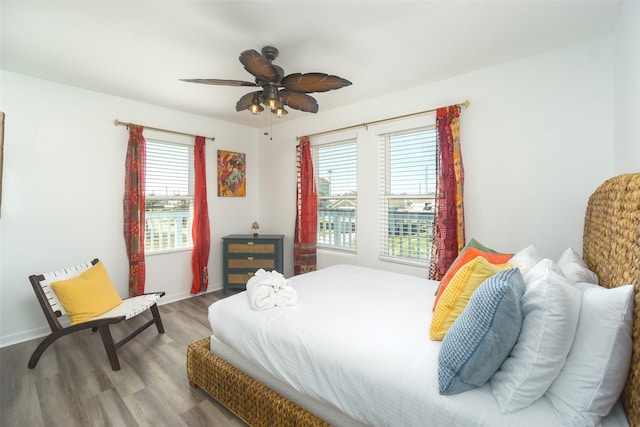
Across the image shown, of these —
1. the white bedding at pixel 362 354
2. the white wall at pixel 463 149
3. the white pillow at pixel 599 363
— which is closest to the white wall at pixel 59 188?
the white wall at pixel 463 149

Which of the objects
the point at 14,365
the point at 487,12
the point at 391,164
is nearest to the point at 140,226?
the point at 14,365

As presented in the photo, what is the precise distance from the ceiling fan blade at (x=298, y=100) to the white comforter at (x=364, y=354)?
153cm

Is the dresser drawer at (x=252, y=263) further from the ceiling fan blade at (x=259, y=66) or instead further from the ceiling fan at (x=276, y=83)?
the ceiling fan blade at (x=259, y=66)

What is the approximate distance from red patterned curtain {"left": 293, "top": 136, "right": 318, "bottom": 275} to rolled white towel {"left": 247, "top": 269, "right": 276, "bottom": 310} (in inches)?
77.8

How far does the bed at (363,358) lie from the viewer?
98cm

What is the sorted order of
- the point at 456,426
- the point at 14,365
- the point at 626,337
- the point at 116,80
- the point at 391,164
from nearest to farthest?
the point at 626,337 → the point at 456,426 → the point at 14,365 → the point at 116,80 → the point at 391,164

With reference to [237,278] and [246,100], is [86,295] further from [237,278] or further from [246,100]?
[246,100]

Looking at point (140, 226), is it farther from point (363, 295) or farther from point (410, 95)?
point (410, 95)

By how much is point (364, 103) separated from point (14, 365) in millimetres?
4171

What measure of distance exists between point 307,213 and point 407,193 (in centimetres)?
141

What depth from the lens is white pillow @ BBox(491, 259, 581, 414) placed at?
0.92 metres

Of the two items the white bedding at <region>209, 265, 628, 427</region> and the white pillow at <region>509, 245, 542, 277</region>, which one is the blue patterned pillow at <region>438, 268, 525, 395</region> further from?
the white pillow at <region>509, 245, 542, 277</region>

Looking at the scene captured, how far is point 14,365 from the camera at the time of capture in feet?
7.52

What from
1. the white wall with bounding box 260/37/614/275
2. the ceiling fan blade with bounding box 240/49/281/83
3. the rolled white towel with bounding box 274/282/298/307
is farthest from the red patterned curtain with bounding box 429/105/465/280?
the ceiling fan blade with bounding box 240/49/281/83
